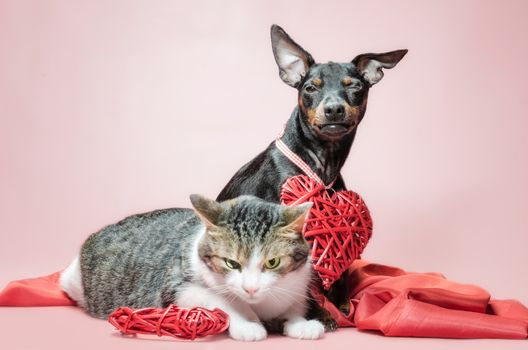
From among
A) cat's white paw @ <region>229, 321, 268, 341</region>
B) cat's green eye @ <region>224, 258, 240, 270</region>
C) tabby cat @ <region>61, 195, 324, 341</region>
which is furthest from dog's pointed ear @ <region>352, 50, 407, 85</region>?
cat's white paw @ <region>229, 321, 268, 341</region>

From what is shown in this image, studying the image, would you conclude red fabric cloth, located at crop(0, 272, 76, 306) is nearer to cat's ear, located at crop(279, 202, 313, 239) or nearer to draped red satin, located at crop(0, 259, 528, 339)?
draped red satin, located at crop(0, 259, 528, 339)

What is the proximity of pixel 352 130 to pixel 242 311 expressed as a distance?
88 centimetres

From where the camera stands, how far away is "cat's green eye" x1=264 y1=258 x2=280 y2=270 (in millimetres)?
2539

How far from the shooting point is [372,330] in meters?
2.87

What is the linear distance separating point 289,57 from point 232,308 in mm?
1062

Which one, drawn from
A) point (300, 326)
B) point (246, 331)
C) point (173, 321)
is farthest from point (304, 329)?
point (173, 321)

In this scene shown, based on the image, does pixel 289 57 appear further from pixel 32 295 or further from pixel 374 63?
pixel 32 295

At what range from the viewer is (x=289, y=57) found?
3148mm

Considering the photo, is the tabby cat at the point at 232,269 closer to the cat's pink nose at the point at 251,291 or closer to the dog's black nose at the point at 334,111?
the cat's pink nose at the point at 251,291

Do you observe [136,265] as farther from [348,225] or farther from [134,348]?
[348,225]

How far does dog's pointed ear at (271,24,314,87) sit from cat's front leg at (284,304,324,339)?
0.93m

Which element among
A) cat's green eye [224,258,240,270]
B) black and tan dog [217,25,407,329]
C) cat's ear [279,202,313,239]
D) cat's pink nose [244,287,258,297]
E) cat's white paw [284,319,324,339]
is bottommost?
cat's white paw [284,319,324,339]

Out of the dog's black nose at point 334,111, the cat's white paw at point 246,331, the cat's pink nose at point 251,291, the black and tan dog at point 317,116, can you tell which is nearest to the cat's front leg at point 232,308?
the cat's white paw at point 246,331

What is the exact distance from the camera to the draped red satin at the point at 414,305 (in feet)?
8.93
